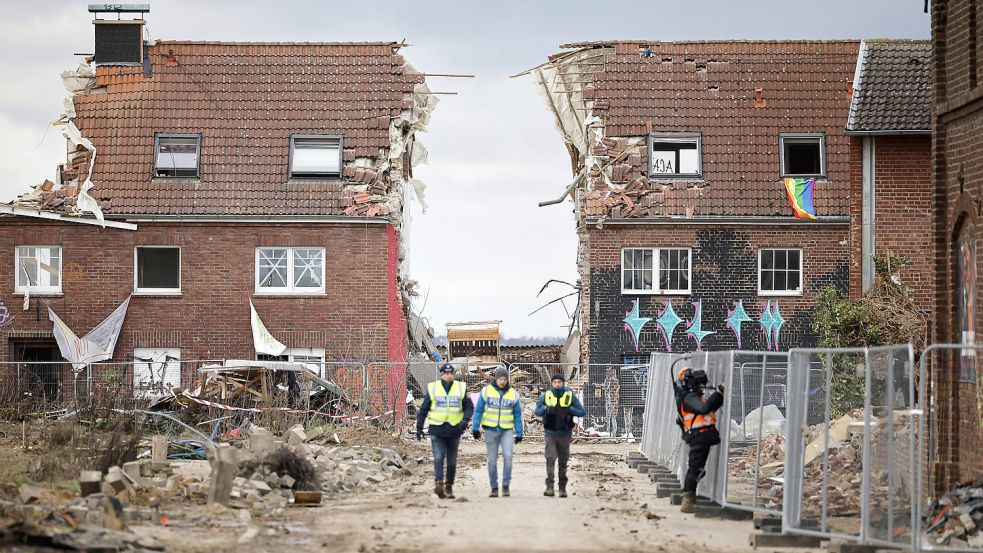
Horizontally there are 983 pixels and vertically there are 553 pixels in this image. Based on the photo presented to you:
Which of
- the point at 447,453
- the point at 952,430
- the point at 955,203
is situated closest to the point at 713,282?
the point at 447,453

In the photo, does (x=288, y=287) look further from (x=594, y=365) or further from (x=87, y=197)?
(x=594, y=365)

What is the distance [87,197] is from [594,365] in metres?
12.9

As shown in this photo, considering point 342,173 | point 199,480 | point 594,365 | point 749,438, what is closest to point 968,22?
point 749,438

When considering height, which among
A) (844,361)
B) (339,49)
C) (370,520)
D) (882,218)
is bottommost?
(370,520)

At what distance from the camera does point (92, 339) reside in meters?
31.6

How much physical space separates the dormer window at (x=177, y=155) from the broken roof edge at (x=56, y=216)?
175 centimetres

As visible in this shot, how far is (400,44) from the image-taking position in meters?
33.6

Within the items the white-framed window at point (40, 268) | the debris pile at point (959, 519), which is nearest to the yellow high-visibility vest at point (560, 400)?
the debris pile at point (959, 519)

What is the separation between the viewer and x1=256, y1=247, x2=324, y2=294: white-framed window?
3209 cm

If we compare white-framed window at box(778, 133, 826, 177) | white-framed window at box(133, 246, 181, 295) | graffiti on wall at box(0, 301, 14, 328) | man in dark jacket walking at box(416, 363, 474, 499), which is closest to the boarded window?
white-framed window at box(133, 246, 181, 295)

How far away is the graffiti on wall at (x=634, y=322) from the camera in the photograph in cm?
3272

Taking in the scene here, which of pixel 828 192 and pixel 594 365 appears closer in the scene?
pixel 594 365

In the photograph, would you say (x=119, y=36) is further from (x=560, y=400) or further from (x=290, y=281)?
(x=560, y=400)

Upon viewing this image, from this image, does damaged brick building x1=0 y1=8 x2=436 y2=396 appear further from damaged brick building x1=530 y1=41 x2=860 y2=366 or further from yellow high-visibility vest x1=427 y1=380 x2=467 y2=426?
yellow high-visibility vest x1=427 y1=380 x2=467 y2=426
